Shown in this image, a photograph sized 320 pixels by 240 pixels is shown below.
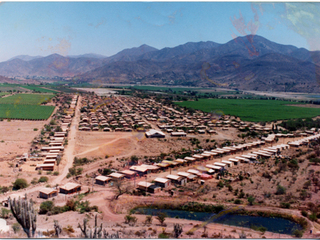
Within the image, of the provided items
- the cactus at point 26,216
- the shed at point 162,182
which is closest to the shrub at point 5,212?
the cactus at point 26,216

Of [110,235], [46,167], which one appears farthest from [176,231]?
[46,167]

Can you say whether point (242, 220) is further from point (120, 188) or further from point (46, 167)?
point (46, 167)

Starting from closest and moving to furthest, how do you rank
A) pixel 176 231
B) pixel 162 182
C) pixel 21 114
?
1. pixel 176 231
2. pixel 162 182
3. pixel 21 114

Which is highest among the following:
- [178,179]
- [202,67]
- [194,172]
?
[202,67]

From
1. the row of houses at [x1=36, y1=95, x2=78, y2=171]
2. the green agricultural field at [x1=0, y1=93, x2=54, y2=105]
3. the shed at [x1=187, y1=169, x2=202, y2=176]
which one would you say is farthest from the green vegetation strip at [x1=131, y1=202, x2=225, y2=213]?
the green agricultural field at [x1=0, y1=93, x2=54, y2=105]

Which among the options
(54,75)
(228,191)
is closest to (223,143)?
(228,191)
